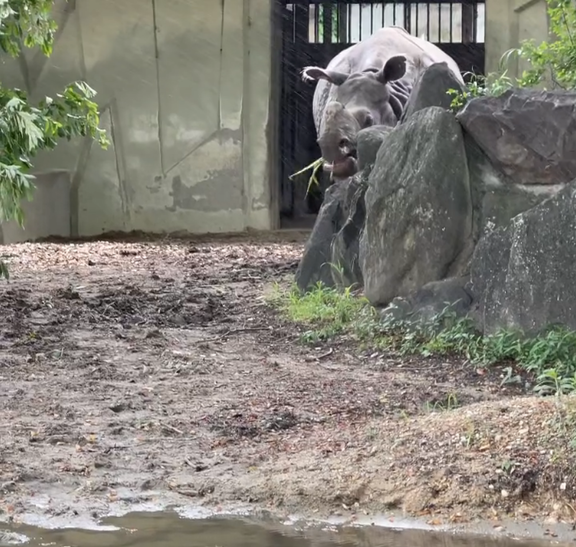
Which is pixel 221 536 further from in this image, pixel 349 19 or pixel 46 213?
pixel 349 19

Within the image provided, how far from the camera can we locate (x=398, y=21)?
15672 mm

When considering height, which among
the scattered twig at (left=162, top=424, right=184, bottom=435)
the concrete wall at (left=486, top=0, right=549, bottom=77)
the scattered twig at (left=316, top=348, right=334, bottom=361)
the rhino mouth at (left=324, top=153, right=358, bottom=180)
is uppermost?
the concrete wall at (left=486, top=0, right=549, bottom=77)

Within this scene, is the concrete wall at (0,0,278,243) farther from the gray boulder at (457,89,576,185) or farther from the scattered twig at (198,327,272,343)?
the gray boulder at (457,89,576,185)

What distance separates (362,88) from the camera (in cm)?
1102

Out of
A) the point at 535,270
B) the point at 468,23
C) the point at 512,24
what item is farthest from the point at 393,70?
the point at 535,270

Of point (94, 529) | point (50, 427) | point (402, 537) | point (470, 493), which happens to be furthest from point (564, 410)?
point (50, 427)

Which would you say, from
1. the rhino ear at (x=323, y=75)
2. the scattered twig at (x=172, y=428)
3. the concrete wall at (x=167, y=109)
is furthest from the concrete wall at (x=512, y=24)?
the scattered twig at (x=172, y=428)

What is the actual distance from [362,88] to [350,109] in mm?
342

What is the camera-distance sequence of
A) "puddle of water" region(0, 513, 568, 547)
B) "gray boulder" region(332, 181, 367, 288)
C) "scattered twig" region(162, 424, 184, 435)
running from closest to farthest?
"puddle of water" region(0, 513, 568, 547) → "scattered twig" region(162, 424, 184, 435) → "gray boulder" region(332, 181, 367, 288)

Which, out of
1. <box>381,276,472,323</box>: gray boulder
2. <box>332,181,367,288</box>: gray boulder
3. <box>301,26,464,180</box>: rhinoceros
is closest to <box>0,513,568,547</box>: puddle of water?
<box>381,276,472,323</box>: gray boulder

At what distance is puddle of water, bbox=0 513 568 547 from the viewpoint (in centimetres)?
390

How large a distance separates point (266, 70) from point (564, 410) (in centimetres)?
1029

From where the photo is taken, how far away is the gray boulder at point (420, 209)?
23.0 ft

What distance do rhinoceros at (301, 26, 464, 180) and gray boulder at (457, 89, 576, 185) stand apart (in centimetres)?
212
